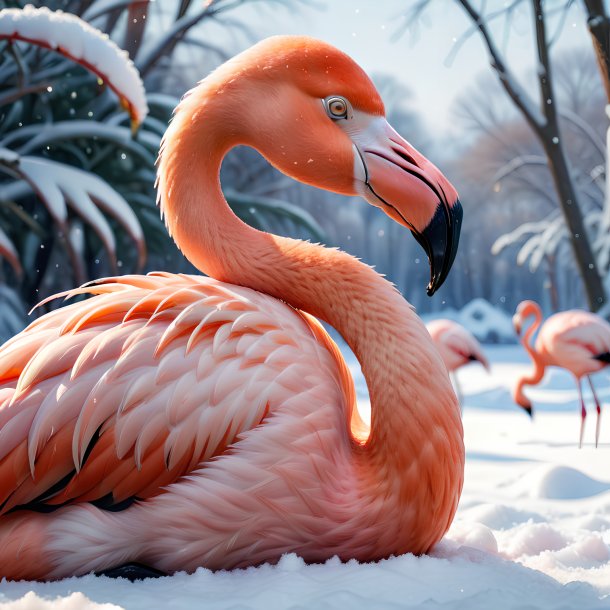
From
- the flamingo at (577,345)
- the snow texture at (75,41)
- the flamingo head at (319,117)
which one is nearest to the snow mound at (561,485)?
the flamingo head at (319,117)

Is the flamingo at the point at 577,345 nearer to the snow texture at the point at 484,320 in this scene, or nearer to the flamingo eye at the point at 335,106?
→ the flamingo eye at the point at 335,106

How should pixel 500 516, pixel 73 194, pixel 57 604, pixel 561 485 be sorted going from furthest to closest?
pixel 73 194 < pixel 561 485 < pixel 500 516 < pixel 57 604

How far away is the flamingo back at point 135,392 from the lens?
40.4 inches

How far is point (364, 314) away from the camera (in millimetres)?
1220

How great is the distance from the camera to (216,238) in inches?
50.6

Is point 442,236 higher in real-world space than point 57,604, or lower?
higher

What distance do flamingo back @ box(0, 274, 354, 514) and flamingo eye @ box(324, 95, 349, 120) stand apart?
13.7 inches

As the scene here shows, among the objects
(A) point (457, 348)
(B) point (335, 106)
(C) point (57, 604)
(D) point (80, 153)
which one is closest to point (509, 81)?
(A) point (457, 348)

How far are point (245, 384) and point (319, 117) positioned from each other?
1.53 ft

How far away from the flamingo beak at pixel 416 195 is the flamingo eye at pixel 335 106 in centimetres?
6

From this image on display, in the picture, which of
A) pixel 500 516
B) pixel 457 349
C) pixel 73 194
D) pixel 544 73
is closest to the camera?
pixel 500 516

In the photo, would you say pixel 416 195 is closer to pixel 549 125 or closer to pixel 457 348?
pixel 457 348

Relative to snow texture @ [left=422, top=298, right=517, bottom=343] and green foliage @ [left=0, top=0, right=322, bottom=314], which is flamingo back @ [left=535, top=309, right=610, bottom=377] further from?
snow texture @ [left=422, top=298, right=517, bottom=343]

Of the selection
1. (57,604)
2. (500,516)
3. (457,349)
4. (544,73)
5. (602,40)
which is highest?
(602,40)
